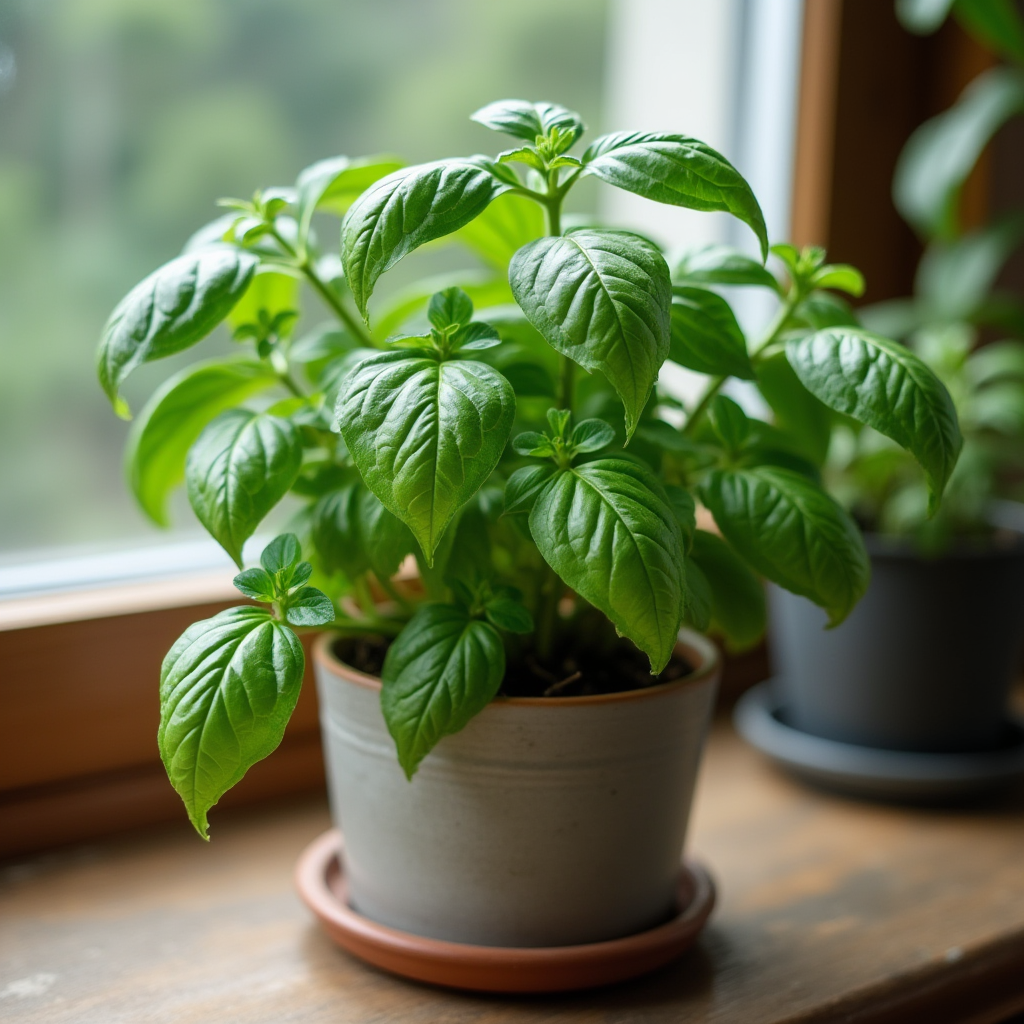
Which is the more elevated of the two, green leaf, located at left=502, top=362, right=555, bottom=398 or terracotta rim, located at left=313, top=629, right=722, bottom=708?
green leaf, located at left=502, top=362, right=555, bottom=398

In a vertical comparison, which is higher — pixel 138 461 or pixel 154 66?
pixel 154 66

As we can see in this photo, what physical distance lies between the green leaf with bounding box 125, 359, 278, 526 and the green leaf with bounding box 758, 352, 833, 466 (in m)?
0.31

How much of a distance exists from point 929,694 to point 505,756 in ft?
1.71

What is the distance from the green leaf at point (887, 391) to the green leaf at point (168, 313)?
0.31 meters

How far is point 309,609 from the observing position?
1.88 ft

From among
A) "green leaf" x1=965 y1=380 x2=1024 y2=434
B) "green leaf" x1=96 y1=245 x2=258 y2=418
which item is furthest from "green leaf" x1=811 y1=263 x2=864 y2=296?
"green leaf" x1=965 y1=380 x2=1024 y2=434

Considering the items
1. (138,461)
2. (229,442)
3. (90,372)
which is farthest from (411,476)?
(90,372)

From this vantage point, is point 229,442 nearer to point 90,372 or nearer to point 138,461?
point 138,461

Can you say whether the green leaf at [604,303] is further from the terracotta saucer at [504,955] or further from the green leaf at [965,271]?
the green leaf at [965,271]

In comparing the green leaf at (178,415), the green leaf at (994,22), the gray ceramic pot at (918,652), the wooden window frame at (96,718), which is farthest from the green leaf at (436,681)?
the green leaf at (994,22)

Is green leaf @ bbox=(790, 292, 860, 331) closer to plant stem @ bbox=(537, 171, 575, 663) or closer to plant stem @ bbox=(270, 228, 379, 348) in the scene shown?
plant stem @ bbox=(537, 171, 575, 663)

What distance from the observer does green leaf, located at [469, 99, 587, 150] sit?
600 millimetres

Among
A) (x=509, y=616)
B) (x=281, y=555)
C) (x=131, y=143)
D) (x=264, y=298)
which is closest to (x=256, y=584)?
(x=281, y=555)

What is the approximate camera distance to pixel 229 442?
0.61 m
